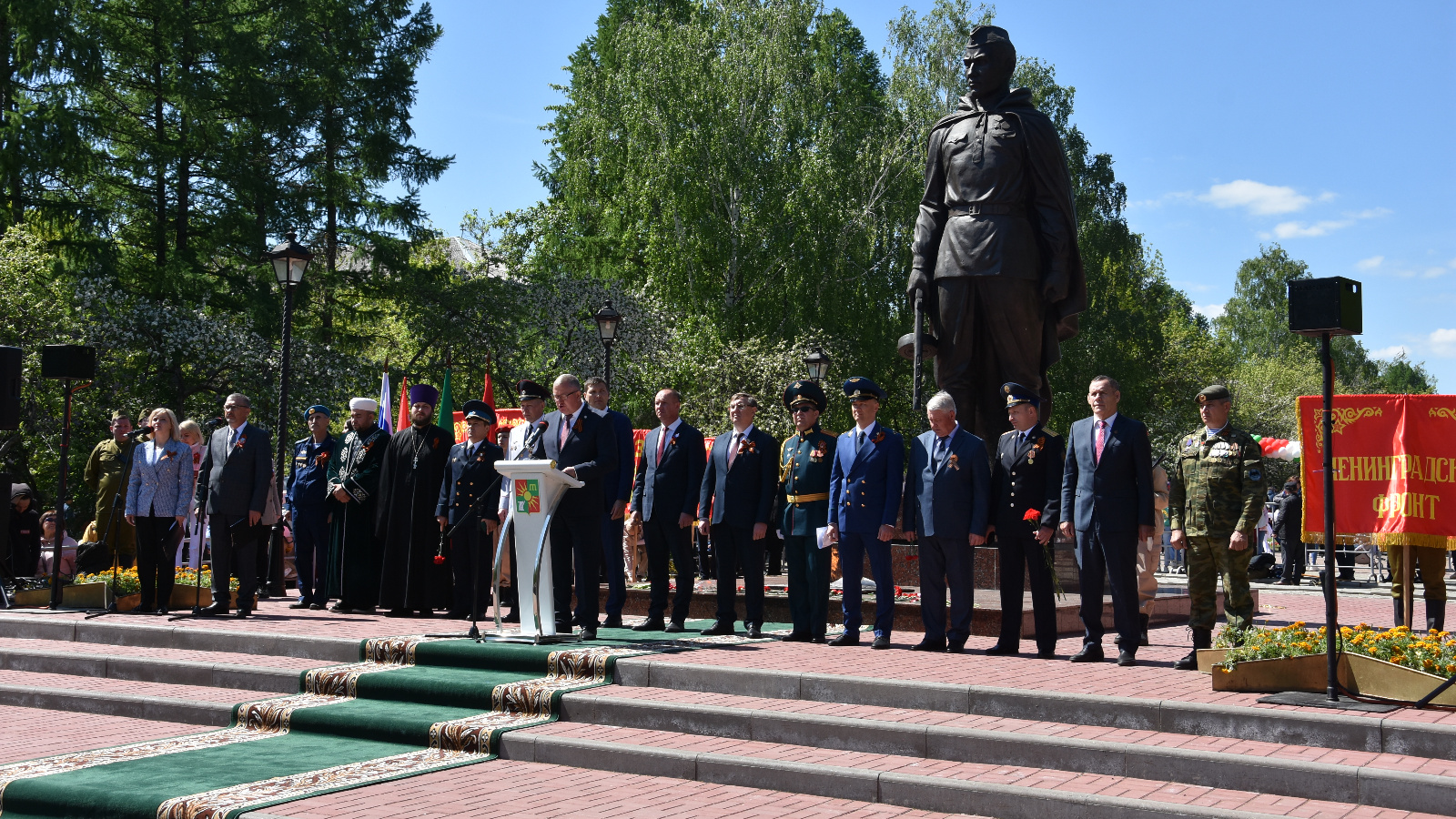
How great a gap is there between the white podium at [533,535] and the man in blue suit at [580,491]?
0.21 metres

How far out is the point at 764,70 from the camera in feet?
104

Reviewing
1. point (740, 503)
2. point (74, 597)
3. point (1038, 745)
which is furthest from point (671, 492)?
point (74, 597)

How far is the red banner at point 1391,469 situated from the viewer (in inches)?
365

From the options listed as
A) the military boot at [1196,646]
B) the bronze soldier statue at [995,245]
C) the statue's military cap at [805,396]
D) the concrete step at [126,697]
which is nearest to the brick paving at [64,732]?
the concrete step at [126,697]

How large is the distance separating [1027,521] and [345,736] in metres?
4.82

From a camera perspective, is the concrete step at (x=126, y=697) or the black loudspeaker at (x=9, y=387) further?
the black loudspeaker at (x=9, y=387)

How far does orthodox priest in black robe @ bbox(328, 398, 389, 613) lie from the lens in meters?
12.2

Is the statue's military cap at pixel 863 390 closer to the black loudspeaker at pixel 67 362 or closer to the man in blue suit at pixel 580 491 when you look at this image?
the man in blue suit at pixel 580 491

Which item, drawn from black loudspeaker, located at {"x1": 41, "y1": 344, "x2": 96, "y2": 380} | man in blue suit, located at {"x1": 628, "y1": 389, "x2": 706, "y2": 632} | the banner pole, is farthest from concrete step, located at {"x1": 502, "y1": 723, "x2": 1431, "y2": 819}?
black loudspeaker, located at {"x1": 41, "y1": 344, "x2": 96, "y2": 380}

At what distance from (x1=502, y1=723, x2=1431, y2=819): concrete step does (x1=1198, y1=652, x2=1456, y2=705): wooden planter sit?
1417 millimetres

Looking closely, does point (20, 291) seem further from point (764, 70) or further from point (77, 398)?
point (764, 70)

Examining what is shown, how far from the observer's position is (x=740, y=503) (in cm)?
992

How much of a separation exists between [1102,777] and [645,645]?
3971mm

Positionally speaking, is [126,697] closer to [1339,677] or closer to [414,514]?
[414,514]
